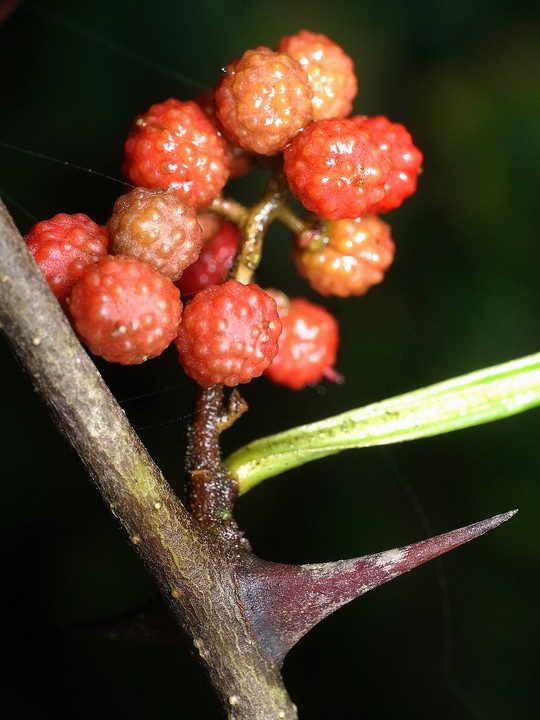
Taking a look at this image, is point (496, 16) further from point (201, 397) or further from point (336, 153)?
point (201, 397)

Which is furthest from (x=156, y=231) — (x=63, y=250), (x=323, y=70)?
(x=323, y=70)

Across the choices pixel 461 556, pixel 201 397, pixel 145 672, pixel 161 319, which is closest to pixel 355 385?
pixel 461 556

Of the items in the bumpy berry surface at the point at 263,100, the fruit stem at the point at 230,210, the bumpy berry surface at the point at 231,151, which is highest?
the bumpy berry surface at the point at 263,100

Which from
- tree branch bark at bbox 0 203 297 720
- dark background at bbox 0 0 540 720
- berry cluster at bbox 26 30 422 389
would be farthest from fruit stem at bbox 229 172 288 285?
dark background at bbox 0 0 540 720

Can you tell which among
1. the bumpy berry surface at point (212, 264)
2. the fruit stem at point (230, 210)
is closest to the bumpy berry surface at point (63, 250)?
the fruit stem at point (230, 210)

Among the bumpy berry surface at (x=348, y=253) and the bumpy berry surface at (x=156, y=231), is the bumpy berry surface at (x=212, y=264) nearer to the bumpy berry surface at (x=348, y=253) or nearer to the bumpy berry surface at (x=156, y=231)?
the bumpy berry surface at (x=348, y=253)

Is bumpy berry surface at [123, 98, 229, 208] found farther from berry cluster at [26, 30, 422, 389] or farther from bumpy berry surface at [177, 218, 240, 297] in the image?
bumpy berry surface at [177, 218, 240, 297]

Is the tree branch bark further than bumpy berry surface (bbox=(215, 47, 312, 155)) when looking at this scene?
No
